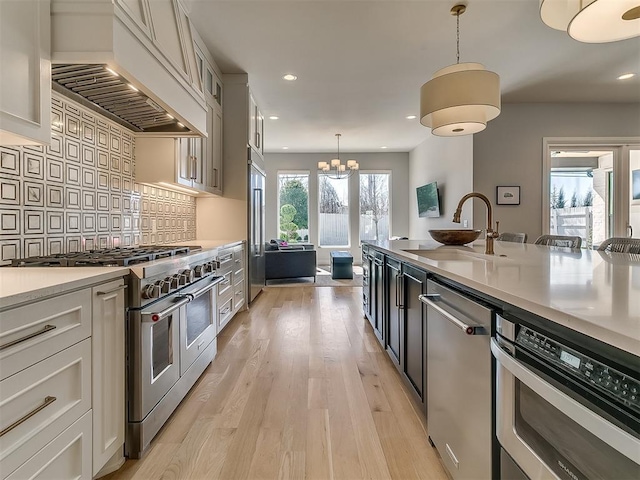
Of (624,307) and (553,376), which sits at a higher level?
(624,307)

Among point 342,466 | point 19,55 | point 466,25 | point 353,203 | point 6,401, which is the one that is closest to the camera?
point 6,401

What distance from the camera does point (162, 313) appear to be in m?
1.63

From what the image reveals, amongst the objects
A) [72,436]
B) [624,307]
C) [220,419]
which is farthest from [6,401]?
[624,307]

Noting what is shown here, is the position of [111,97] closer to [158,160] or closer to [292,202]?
[158,160]

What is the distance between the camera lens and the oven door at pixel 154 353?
150 centimetres

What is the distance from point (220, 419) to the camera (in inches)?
72.3

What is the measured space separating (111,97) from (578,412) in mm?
2488

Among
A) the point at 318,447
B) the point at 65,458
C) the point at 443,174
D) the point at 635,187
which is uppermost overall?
the point at 443,174

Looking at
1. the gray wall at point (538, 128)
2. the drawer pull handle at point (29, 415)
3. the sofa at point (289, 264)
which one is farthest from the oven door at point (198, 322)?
the gray wall at point (538, 128)

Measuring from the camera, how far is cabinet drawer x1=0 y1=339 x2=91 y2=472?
35.9 inches

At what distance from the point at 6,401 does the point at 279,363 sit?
185 centimetres

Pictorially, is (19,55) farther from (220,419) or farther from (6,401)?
(220,419)

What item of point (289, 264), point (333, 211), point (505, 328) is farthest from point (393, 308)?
point (333, 211)

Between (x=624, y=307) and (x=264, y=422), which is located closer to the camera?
(x=624, y=307)
